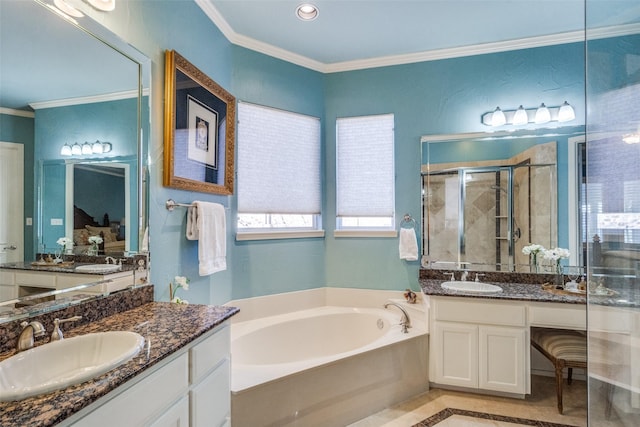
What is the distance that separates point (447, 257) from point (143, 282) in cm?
235

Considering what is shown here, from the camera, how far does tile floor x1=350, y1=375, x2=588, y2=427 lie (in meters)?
2.00

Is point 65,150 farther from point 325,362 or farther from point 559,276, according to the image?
point 559,276

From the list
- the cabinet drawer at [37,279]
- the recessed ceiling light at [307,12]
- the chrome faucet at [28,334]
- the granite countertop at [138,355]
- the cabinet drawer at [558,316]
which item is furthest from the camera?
the recessed ceiling light at [307,12]

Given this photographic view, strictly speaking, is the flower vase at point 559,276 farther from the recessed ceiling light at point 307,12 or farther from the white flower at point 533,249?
the recessed ceiling light at point 307,12

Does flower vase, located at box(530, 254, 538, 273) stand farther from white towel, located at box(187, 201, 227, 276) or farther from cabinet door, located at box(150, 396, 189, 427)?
cabinet door, located at box(150, 396, 189, 427)

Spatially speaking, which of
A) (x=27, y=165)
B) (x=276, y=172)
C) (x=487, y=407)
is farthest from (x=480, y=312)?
(x=27, y=165)

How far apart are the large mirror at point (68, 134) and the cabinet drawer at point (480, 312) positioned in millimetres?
2042

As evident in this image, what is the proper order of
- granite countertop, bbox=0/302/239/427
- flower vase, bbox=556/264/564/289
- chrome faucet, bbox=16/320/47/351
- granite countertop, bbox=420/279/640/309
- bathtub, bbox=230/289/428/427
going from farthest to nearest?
1. flower vase, bbox=556/264/564/289
2. bathtub, bbox=230/289/428/427
3. granite countertop, bbox=420/279/640/309
4. chrome faucet, bbox=16/320/47/351
5. granite countertop, bbox=0/302/239/427

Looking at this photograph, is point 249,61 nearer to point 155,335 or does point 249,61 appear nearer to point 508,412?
point 155,335

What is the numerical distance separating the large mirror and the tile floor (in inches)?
75.7

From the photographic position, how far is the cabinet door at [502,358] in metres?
2.11

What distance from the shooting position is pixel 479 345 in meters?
2.18

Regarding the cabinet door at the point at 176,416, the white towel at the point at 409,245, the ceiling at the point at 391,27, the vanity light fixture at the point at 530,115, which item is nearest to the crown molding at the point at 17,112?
the cabinet door at the point at 176,416

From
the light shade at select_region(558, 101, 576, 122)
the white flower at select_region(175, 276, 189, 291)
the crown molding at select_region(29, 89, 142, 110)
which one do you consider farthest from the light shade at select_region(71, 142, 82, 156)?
the light shade at select_region(558, 101, 576, 122)
